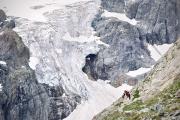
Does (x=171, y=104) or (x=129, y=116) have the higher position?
(x=171, y=104)

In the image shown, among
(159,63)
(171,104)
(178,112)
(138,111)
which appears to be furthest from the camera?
(159,63)

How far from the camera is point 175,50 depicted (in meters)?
72.9

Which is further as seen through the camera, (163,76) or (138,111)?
(163,76)

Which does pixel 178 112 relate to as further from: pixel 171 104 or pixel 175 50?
pixel 175 50

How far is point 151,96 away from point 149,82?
6.47 meters

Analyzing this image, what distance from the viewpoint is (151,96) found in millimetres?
65250

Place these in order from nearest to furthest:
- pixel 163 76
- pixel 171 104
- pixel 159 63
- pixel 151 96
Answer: pixel 171 104 → pixel 151 96 → pixel 163 76 → pixel 159 63

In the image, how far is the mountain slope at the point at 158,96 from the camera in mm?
53125

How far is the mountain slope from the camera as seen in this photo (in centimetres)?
5312

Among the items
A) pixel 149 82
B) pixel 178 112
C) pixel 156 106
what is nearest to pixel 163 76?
pixel 149 82

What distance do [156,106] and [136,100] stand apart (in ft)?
40.7

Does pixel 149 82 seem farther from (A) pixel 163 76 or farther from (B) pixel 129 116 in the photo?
(B) pixel 129 116

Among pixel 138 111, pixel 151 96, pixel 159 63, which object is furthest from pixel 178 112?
pixel 159 63

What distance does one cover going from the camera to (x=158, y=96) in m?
61.9
